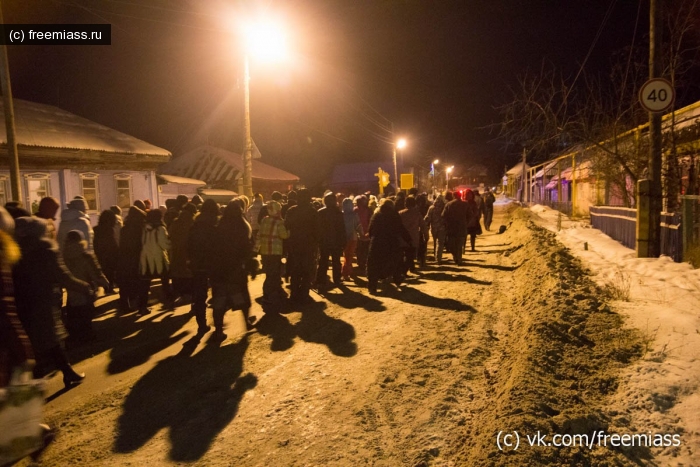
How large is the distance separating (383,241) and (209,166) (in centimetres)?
2584

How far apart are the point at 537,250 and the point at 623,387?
362 inches

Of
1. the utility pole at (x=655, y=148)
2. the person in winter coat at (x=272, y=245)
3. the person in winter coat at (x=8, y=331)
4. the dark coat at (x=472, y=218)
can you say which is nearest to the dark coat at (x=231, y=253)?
the person in winter coat at (x=272, y=245)

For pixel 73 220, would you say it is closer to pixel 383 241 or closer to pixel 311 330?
pixel 311 330

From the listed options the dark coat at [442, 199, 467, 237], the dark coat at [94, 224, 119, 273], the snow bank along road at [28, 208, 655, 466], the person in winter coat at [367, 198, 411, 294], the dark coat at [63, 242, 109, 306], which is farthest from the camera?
the dark coat at [442, 199, 467, 237]

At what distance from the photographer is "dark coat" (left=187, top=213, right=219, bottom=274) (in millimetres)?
6449

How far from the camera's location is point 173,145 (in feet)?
128

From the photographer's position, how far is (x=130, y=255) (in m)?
8.29

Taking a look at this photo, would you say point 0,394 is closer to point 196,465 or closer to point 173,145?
point 196,465

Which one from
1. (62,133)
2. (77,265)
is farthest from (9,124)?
(77,265)

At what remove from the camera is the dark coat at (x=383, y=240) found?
9430 millimetres

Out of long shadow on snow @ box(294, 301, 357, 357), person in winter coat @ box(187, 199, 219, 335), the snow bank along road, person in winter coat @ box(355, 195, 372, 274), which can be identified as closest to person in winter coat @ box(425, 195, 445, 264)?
person in winter coat @ box(355, 195, 372, 274)

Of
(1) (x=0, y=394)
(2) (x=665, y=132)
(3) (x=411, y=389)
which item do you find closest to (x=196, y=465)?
(1) (x=0, y=394)

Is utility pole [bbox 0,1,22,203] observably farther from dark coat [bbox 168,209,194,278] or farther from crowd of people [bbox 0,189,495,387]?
dark coat [bbox 168,209,194,278]

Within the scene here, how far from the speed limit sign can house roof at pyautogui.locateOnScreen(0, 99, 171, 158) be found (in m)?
16.9
